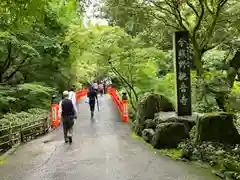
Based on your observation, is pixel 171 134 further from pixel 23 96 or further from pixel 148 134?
pixel 23 96

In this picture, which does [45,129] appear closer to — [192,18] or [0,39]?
[0,39]

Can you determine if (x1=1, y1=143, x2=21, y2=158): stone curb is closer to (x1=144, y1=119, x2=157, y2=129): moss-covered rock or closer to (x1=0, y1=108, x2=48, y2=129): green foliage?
(x1=0, y1=108, x2=48, y2=129): green foliage

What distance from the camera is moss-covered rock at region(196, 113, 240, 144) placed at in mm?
8641

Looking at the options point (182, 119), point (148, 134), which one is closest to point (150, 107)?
point (148, 134)

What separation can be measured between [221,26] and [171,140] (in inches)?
288

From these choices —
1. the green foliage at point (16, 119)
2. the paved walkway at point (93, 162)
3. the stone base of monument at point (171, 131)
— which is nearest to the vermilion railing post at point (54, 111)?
the green foliage at point (16, 119)

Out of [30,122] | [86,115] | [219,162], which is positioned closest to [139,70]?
[86,115]

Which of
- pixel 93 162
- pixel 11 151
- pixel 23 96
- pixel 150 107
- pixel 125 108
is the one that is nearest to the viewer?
pixel 93 162

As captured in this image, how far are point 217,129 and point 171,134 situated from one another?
4.80 ft

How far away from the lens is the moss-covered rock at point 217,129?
864 centimetres

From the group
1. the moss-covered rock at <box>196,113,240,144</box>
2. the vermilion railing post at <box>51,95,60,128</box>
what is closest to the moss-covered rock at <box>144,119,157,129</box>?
the moss-covered rock at <box>196,113,240,144</box>

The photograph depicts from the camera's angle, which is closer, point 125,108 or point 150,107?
point 150,107

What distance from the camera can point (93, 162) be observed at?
8.41 metres

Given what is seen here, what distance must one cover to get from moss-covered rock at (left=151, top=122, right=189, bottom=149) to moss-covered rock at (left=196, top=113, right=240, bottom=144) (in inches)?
31.6
